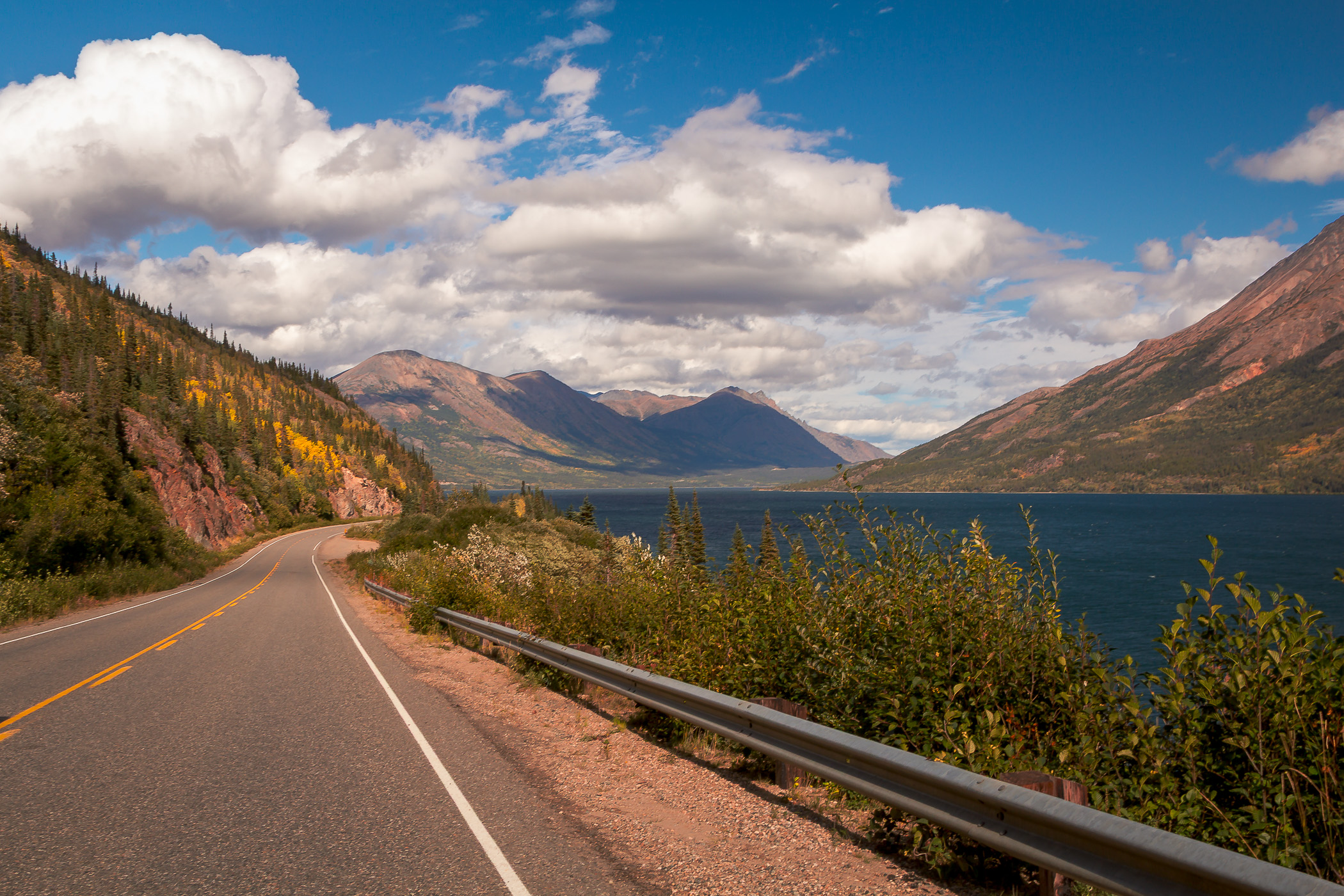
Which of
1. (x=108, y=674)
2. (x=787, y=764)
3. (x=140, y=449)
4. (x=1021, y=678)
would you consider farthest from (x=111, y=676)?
(x=140, y=449)

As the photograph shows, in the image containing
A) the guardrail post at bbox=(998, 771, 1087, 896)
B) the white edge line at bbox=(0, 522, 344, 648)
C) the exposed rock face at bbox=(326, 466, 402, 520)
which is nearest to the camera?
the guardrail post at bbox=(998, 771, 1087, 896)

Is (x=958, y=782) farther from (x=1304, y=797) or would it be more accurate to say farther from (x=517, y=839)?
(x=517, y=839)

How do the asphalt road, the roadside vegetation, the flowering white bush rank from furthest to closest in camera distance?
the flowering white bush < the asphalt road < the roadside vegetation

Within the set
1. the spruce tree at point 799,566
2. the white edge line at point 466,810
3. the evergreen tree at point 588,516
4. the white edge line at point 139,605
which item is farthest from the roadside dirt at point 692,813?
the evergreen tree at point 588,516

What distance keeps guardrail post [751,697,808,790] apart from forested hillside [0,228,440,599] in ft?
81.3

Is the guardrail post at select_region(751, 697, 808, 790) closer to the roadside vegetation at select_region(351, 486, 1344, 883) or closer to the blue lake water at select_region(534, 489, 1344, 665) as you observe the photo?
the roadside vegetation at select_region(351, 486, 1344, 883)

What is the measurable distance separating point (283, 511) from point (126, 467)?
57.1 m

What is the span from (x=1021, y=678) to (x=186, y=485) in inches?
2967

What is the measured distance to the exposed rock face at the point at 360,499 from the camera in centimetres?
13988

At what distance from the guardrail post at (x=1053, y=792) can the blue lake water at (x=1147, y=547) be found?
3.29 ft

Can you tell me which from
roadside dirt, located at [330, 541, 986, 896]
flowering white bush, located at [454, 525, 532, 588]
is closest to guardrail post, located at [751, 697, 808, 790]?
roadside dirt, located at [330, 541, 986, 896]

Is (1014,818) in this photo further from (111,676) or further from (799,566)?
(111,676)

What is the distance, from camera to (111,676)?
1125 centimetres

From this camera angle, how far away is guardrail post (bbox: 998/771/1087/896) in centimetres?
386
